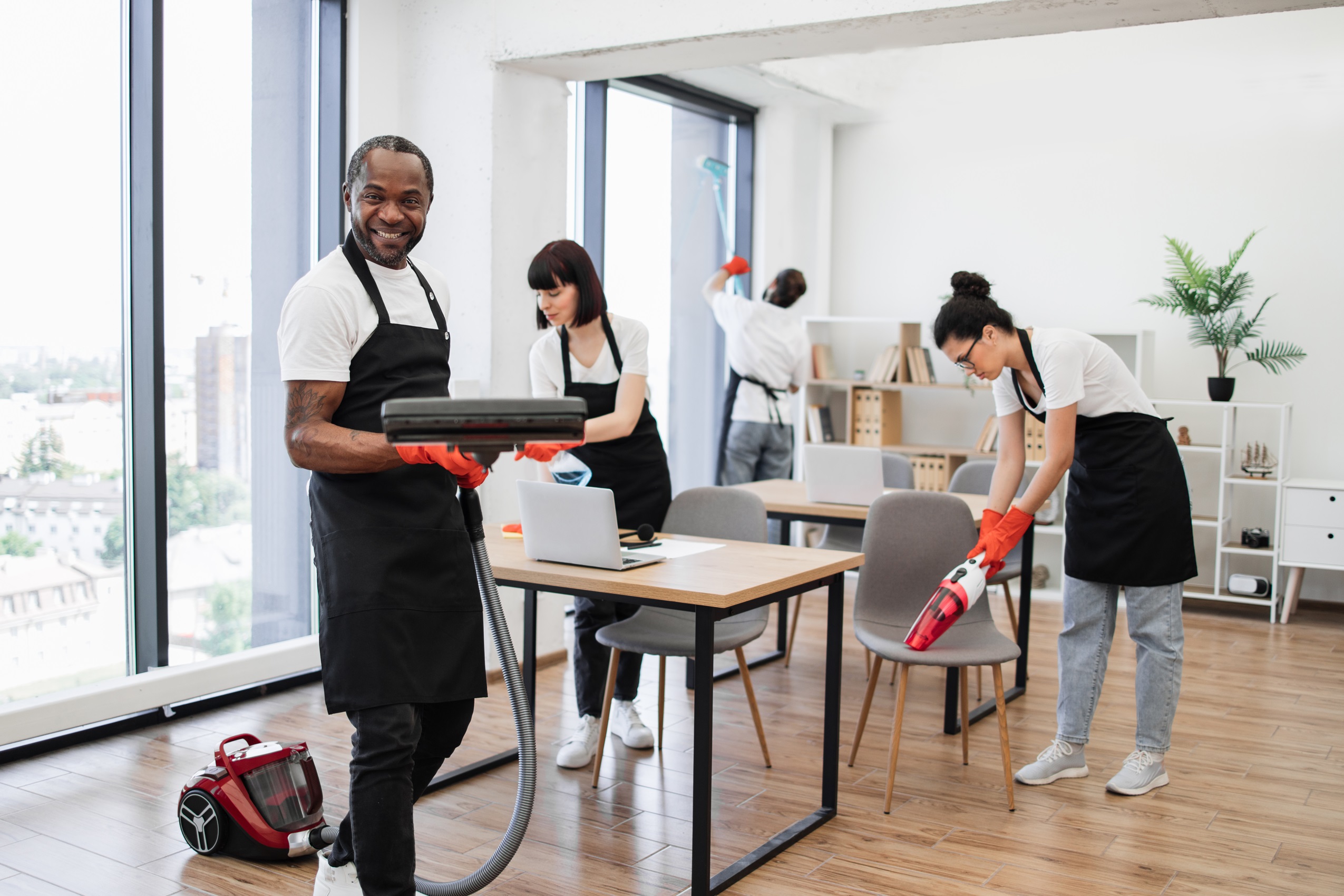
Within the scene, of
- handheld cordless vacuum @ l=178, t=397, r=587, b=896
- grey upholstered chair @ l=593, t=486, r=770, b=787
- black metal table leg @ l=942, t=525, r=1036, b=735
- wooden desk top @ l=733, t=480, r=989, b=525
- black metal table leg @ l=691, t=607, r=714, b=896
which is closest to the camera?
handheld cordless vacuum @ l=178, t=397, r=587, b=896

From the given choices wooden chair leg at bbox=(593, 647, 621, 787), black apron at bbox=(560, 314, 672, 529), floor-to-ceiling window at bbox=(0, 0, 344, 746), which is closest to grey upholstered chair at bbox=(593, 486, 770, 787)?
wooden chair leg at bbox=(593, 647, 621, 787)

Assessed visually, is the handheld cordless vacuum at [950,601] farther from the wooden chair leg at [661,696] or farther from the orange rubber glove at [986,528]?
the wooden chair leg at [661,696]

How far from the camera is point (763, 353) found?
5.85 m

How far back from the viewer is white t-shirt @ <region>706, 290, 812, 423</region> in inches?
230

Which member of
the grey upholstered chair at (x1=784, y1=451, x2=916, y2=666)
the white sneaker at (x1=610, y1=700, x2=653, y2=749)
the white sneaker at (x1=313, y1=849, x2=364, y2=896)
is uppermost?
the grey upholstered chair at (x1=784, y1=451, x2=916, y2=666)

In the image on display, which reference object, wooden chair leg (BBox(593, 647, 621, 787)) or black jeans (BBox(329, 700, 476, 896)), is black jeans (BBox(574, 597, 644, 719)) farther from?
black jeans (BBox(329, 700, 476, 896))

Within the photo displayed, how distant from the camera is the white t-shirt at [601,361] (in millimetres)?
3412

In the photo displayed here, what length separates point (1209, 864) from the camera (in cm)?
286

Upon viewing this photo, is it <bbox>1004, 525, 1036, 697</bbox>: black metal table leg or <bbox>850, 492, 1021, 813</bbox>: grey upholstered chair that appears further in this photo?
<bbox>1004, 525, 1036, 697</bbox>: black metal table leg

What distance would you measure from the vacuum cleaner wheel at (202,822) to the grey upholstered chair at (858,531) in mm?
2574

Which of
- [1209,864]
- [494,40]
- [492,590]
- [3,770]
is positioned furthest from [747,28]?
[3,770]

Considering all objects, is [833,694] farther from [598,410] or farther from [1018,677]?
[1018,677]

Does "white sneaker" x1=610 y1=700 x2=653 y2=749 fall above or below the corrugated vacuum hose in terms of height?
below

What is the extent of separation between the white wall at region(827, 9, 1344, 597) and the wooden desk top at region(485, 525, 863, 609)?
3670mm
